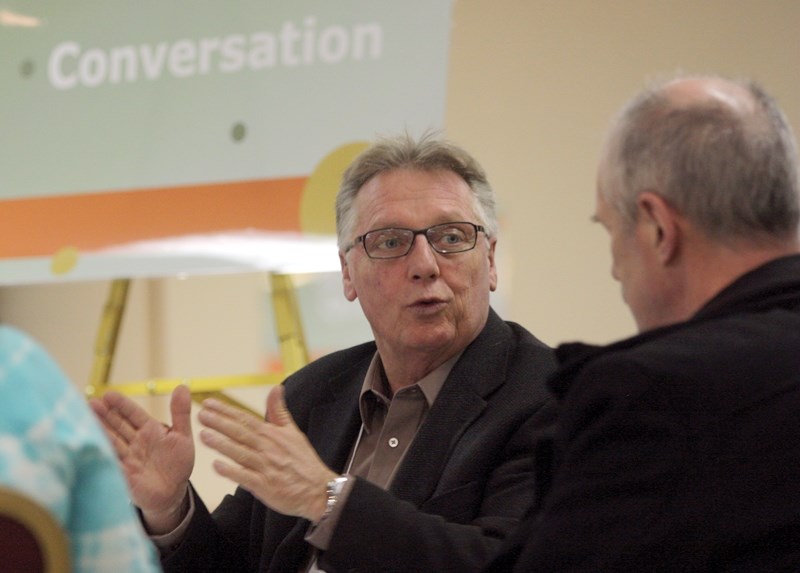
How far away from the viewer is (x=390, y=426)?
6.56 feet

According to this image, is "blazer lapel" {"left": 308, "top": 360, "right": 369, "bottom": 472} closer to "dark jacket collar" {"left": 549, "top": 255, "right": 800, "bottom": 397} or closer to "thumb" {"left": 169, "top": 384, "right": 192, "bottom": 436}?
"thumb" {"left": 169, "top": 384, "right": 192, "bottom": 436}

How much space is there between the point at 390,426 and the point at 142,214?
1556mm

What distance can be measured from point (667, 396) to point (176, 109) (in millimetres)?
2446

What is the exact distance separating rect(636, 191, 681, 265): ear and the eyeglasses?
0.83m

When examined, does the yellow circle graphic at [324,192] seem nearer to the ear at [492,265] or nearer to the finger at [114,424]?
the ear at [492,265]

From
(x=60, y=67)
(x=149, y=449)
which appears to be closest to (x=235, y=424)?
(x=149, y=449)

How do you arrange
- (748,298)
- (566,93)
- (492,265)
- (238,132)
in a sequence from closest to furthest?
1. (748,298)
2. (492,265)
3. (238,132)
4. (566,93)

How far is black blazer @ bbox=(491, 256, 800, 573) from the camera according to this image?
1138mm

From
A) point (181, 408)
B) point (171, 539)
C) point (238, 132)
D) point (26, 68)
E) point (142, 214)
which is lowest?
point (171, 539)

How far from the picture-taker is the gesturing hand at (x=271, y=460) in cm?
161

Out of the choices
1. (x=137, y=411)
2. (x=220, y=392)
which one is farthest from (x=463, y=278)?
(x=220, y=392)

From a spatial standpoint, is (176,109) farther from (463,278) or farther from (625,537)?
(625,537)

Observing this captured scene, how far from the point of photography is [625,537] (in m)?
1.15

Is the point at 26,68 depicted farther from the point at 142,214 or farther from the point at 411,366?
the point at 411,366
